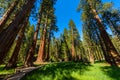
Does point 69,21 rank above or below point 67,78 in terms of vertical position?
above

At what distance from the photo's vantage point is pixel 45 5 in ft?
69.7

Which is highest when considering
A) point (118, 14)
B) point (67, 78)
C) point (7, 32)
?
point (118, 14)

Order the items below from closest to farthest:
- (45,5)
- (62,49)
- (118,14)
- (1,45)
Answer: (1,45)
(45,5)
(118,14)
(62,49)

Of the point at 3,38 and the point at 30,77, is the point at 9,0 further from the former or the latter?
the point at 3,38

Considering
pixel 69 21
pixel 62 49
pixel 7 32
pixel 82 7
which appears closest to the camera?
pixel 7 32

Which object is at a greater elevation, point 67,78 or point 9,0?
point 9,0

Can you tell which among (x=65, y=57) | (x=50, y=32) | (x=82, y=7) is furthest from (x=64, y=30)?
(x=82, y=7)

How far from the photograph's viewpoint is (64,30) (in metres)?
71.0

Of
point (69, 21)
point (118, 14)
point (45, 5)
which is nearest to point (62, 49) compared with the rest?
point (69, 21)

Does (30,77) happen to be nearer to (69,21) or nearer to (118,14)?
(118,14)

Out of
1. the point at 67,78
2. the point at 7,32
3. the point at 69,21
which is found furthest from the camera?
the point at 69,21

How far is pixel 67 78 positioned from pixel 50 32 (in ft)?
97.7

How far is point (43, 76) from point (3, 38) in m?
3.94

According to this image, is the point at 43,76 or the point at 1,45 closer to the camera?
the point at 1,45
